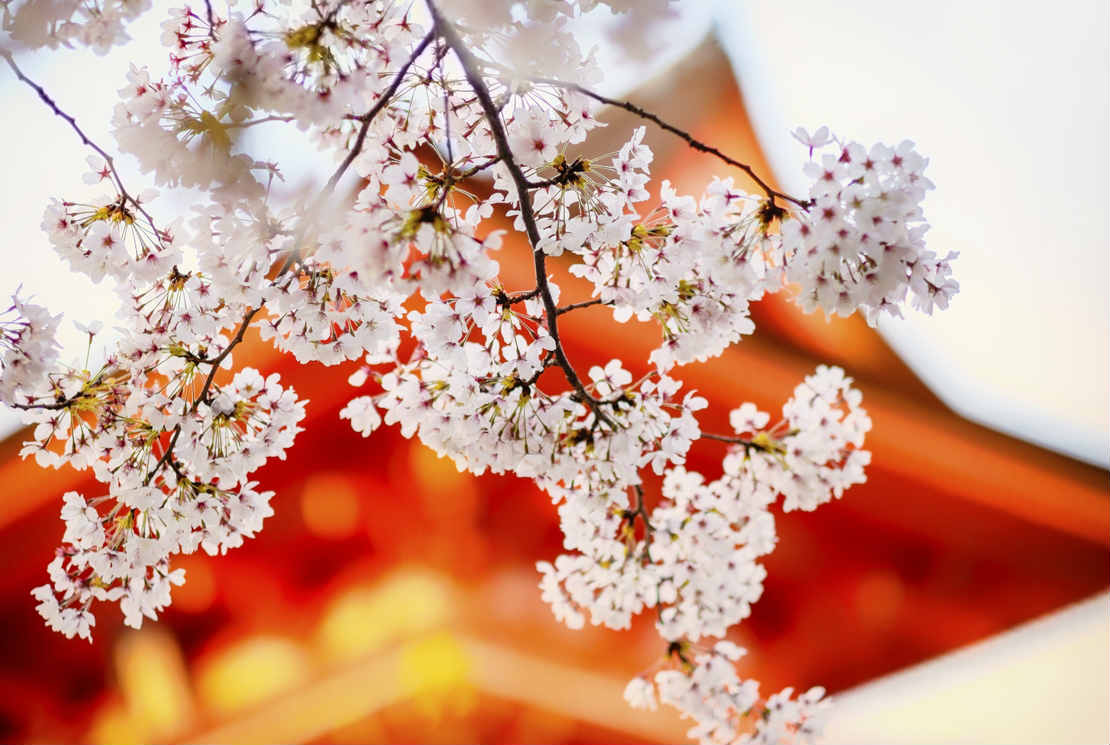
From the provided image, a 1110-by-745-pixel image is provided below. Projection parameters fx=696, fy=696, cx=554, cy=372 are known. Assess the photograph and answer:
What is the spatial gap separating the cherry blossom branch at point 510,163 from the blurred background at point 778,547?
1556mm

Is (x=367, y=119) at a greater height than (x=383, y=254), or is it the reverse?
(x=367, y=119)

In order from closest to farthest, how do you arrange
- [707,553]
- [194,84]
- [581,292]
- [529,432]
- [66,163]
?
[194,84] < [529,432] < [707,553] < [66,163] < [581,292]

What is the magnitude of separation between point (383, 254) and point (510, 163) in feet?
0.96

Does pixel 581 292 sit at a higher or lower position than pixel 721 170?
lower

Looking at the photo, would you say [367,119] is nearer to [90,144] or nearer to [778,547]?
[90,144]

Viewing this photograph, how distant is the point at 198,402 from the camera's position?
4.57 feet

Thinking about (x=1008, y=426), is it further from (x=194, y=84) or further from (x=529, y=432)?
(x=194, y=84)

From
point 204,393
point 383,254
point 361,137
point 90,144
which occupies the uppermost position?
point 90,144

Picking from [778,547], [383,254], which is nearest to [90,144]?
[383,254]

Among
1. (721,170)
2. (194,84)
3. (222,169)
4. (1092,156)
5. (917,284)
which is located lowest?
(917,284)

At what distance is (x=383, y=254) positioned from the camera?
987 millimetres

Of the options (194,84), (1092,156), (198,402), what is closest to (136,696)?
(198,402)

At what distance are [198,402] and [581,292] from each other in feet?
5.72

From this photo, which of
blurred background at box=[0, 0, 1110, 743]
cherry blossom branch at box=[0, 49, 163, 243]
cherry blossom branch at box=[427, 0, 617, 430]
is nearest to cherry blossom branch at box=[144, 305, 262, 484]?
cherry blossom branch at box=[0, 49, 163, 243]
